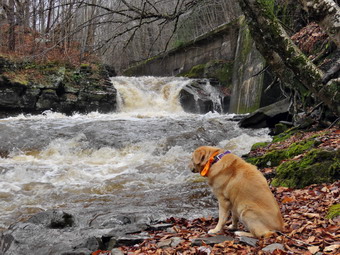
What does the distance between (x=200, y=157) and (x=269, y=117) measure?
1034 centimetres

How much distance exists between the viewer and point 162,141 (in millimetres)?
12070

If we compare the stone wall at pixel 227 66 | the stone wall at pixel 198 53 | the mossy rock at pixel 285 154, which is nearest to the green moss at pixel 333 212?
the mossy rock at pixel 285 154

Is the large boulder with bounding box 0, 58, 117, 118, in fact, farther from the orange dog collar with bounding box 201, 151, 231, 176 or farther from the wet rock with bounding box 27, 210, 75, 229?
the orange dog collar with bounding box 201, 151, 231, 176

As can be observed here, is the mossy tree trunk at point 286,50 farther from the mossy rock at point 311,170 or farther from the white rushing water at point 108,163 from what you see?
the white rushing water at point 108,163

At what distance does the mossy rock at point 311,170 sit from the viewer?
500 centimetres

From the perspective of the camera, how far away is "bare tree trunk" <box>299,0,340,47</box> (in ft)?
13.9

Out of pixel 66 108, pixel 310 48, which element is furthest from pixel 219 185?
pixel 66 108

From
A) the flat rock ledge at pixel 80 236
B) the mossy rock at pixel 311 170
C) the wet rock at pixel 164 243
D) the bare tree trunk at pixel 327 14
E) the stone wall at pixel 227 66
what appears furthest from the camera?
the stone wall at pixel 227 66

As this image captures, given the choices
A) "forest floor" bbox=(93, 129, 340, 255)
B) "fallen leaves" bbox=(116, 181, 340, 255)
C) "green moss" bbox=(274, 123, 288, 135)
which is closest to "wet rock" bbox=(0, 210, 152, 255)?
"forest floor" bbox=(93, 129, 340, 255)

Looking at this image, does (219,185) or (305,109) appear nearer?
(219,185)

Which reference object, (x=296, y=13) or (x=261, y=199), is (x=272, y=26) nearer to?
(x=261, y=199)

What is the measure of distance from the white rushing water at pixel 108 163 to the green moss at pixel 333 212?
2231 mm

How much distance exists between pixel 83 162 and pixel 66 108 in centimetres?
1114

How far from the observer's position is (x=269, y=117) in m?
13.7
